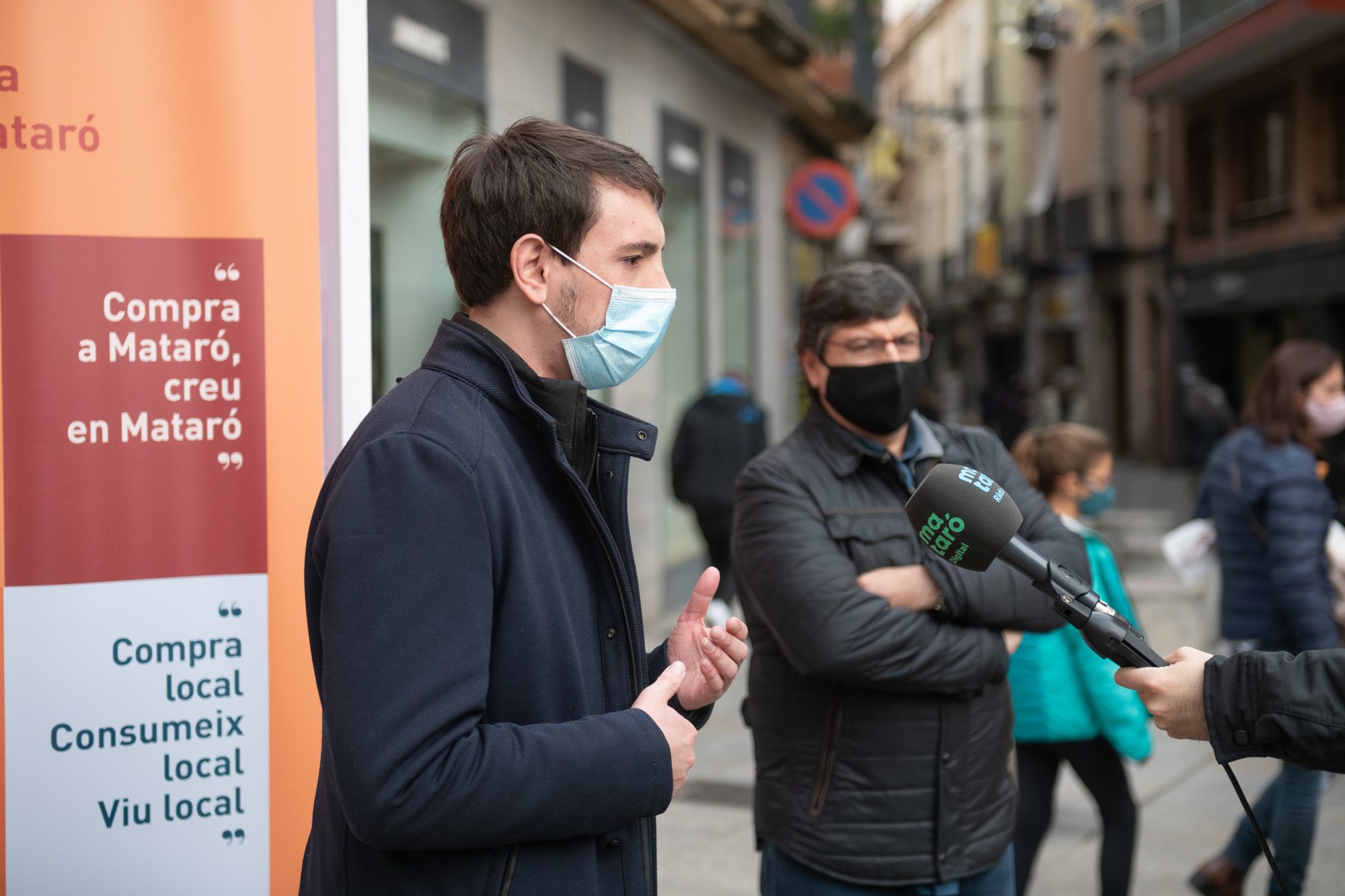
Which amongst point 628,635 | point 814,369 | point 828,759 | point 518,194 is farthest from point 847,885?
point 518,194

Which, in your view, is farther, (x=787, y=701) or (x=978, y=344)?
(x=978, y=344)

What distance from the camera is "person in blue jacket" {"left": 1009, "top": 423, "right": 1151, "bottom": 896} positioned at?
158 inches

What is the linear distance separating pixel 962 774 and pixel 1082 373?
1223 inches

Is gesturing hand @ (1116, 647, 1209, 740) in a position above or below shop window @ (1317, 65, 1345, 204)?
below

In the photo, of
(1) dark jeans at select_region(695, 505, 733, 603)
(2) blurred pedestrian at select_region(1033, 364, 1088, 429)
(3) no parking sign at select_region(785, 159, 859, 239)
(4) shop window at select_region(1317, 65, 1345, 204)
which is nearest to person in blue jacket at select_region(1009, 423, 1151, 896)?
(1) dark jeans at select_region(695, 505, 733, 603)

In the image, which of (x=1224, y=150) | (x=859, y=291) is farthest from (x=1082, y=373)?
(x=859, y=291)

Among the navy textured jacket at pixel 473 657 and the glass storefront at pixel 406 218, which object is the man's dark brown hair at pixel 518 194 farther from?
the glass storefront at pixel 406 218

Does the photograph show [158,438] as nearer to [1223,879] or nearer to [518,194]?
[518,194]

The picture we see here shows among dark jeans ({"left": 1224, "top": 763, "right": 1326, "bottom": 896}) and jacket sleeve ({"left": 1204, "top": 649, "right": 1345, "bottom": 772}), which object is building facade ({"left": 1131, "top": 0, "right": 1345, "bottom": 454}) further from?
jacket sleeve ({"left": 1204, "top": 649, "right": 1345, "bottom": 772})

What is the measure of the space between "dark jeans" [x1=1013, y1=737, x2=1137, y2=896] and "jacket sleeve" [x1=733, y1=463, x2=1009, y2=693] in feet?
4.17

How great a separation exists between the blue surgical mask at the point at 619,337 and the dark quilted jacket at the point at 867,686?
1096mm

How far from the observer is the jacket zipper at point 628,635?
188 cm

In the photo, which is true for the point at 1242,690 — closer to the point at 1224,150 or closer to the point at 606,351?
the point at 606,351

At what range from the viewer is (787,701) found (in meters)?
3.11
